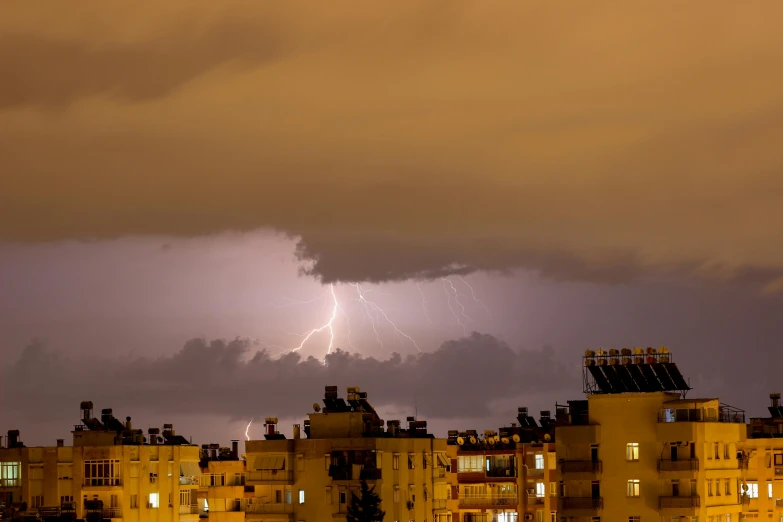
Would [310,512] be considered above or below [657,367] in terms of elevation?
below

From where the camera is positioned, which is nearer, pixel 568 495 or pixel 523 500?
pixel 568 495

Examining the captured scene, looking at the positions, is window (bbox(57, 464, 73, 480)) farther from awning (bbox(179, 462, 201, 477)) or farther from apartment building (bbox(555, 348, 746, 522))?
apartment building (bbox(555, 348, 746, 522))

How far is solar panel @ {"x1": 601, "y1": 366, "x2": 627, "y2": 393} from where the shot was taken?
5359 inches

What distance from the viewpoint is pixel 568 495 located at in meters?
136

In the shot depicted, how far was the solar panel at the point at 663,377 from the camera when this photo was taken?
447 feet

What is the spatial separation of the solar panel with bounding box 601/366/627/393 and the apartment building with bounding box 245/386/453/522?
77.1 feet

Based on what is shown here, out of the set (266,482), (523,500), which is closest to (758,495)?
(523,500)

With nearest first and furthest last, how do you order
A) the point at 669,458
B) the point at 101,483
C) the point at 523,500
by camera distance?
the point at 669,458 < the point at 101,483 < the point at 523,500

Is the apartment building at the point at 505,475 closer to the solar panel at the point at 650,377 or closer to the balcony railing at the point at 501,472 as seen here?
the balcony railing at the point at 501,472

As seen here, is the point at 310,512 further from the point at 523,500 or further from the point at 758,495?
the point at 758,495

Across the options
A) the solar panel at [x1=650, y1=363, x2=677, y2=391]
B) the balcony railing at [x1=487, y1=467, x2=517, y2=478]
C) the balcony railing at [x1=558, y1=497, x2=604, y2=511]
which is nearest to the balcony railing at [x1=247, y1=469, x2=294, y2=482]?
the balcony railing at [x1=487, y1=467, x2=517, y2=478]

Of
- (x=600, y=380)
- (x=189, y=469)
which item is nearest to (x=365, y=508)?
(x=189, y=469)

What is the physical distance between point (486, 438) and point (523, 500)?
8577 millimetres

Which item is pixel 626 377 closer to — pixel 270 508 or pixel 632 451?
pixel 632 451
